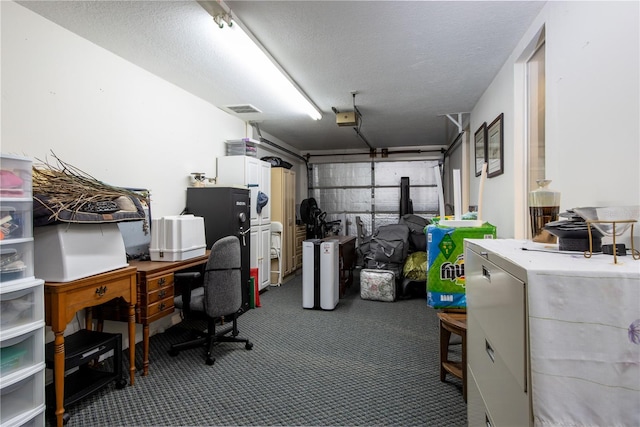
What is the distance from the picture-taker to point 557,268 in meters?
0.77

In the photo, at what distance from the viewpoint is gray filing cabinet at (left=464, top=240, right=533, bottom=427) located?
0.82 m

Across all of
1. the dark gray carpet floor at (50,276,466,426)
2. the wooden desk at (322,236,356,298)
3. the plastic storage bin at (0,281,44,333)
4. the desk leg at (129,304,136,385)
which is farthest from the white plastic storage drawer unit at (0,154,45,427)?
the wooden desk at (322,236,356,298)

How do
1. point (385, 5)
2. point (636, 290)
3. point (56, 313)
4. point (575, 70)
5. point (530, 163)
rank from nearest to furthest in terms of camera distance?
point (636, 290) → point (575, 70) → point (56, 313) → point (385, 5) → point (530, 163)

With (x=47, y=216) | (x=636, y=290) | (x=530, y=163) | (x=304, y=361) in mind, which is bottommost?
(x=304, y=361)

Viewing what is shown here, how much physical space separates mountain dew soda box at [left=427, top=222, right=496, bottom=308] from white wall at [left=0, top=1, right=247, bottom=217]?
2.77m

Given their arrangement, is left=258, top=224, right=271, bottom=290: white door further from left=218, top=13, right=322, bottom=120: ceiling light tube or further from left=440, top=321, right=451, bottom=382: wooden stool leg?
left=440, top=321, right=451, bottom=382: wooden stool leg

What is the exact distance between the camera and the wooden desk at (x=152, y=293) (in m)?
2.33

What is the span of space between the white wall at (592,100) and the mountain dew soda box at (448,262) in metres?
0.52

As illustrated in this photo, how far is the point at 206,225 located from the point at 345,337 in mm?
2007

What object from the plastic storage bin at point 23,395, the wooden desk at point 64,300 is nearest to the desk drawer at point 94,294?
the wooden desk at point 64,300

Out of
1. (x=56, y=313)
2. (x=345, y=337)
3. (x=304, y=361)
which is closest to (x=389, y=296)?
(x=345, y=337)

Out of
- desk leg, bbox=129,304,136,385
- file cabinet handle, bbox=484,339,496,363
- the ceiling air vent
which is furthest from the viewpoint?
the ceiling air vent

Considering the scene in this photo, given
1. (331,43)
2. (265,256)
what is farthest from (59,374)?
(265,256)

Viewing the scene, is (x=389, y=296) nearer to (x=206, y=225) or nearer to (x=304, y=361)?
(x=304, y=361)
